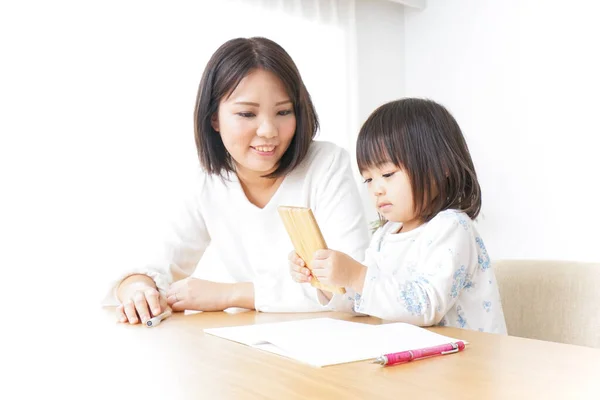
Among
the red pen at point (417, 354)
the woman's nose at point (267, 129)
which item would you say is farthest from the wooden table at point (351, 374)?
the woman's nose at point (267, 129)

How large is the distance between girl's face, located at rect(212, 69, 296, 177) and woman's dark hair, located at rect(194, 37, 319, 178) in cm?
2

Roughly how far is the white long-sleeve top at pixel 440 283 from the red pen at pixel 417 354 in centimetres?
25

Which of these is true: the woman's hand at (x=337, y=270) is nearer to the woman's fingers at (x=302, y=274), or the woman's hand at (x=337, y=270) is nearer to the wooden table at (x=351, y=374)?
the woman's fingers at (x=302, y=274)

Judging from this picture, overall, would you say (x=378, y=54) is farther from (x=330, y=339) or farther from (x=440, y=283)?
(x=330, y=339)

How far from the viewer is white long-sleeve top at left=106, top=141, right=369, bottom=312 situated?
5.33 feet

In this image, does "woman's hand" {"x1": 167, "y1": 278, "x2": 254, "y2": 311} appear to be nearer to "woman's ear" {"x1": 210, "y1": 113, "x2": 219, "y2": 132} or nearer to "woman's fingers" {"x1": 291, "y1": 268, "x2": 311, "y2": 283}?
"woman's fingers" {"x1": 291, "y1": 268, "x2": 311, "y2": 283}

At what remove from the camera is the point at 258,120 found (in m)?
1.63

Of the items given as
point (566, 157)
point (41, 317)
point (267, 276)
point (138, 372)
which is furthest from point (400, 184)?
point (566, 157)

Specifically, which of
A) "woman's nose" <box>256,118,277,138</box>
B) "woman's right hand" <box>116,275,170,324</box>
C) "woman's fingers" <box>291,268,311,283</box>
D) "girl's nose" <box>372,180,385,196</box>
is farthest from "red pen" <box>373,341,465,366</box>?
"woman's nose" <box>256,118,277,138</box>

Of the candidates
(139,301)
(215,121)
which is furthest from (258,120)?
(139,301)

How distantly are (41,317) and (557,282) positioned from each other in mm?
1128

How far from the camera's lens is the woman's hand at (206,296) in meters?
1.49

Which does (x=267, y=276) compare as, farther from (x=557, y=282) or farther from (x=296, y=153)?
(x=557, y=282)

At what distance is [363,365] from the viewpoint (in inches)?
33.1
